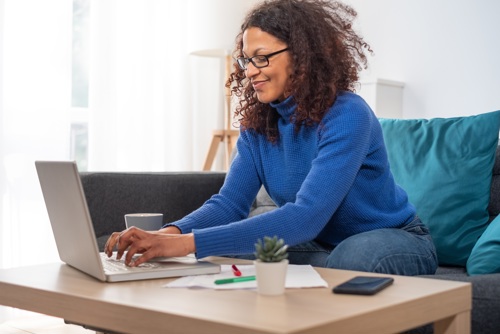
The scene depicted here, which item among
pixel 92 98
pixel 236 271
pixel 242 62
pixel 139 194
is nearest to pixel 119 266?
pixel 236 271

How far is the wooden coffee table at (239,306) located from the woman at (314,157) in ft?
0.80

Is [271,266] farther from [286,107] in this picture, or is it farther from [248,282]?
[286,107]

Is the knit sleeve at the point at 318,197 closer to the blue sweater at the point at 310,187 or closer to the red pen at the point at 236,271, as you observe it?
the blue sweater at the point at 310,187

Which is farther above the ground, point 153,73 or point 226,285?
point 153,73

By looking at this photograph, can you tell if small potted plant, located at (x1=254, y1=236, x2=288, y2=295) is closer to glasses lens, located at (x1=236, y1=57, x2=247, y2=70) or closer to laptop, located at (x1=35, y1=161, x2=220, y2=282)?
laptop, located at (x1=35, y1=161, x2=220, y2=282)

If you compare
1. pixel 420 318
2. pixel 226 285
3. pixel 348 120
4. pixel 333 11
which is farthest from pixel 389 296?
pixel 333 11

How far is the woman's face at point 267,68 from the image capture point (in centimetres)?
188

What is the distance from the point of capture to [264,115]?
2018 mm

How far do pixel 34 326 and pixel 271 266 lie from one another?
2.09 metres

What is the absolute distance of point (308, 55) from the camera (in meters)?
1.88

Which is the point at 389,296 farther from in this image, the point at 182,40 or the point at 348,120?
the point at 182,40

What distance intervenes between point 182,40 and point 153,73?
0.87 feet

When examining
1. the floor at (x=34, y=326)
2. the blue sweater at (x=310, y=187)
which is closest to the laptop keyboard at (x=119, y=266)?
the blue sweater at (x=310, y=187)

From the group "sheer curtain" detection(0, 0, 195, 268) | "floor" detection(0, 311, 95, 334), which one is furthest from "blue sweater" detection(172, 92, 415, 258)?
"sheer curtain" detection(0, 0, 195, 268)
